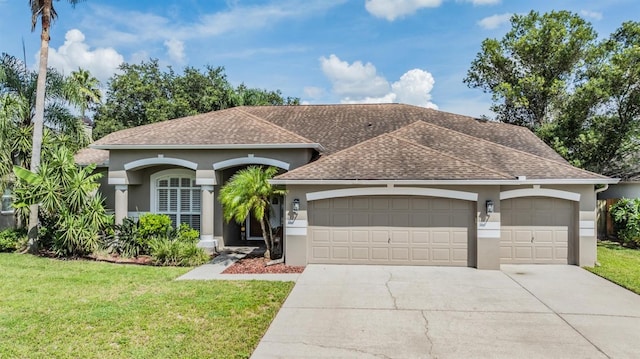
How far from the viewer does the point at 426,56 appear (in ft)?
64.1

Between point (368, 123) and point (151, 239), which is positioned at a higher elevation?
point (368, 123)

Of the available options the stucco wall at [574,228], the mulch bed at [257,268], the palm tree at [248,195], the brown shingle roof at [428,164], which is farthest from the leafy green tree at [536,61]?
the mulch bed at [257,268]

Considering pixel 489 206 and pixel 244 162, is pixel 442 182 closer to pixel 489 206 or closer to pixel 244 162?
pixel 489 206

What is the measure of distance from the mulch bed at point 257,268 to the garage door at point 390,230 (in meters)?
0.87

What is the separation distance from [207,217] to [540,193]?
11108 mm

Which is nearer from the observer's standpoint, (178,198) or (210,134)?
(210,134)

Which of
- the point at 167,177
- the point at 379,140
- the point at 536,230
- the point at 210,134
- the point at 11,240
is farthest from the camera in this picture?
the point at 167,177

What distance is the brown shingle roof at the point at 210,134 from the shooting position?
13.3m

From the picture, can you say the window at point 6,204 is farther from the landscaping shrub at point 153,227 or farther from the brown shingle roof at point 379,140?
the landscaping shrub at point 153,227

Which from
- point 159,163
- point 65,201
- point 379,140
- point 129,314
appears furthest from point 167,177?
point 129,314

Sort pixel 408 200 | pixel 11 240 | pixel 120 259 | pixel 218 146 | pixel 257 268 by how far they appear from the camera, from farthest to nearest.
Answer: pixel 11 240 → pixel 218 146 → pixel 120 259 → pixel 408 200 → pixel 257 268

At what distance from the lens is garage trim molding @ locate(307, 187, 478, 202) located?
11.0 metres

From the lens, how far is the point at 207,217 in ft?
44.2

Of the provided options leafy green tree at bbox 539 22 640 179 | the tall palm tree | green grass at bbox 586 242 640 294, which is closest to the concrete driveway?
green grass at bbox 586 242 640 294
